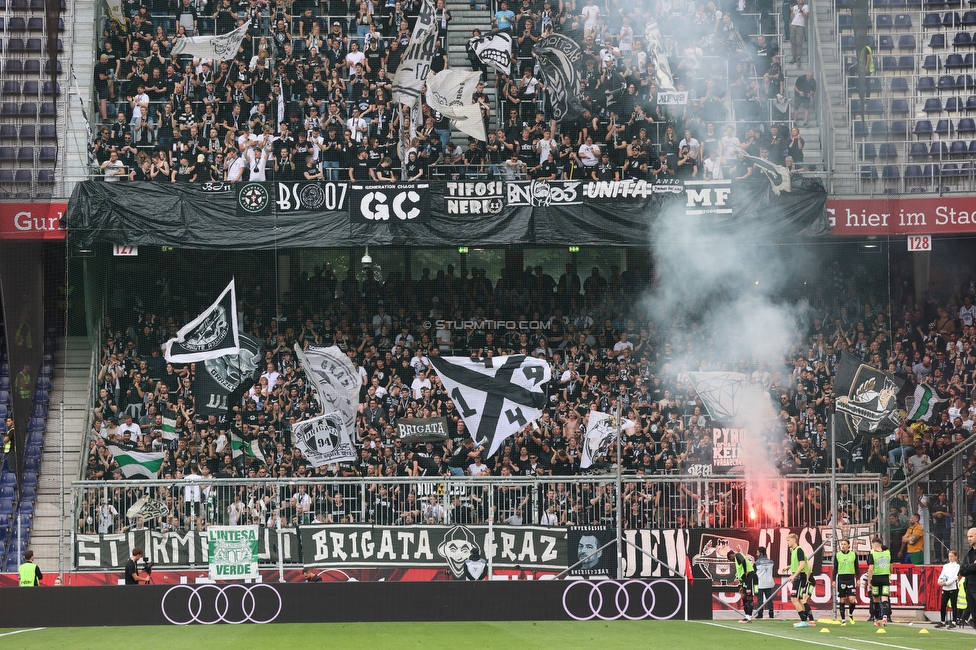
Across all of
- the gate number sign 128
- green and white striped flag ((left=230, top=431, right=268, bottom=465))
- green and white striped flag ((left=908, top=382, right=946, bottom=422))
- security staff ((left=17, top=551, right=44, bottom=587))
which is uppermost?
the gate number sign 128

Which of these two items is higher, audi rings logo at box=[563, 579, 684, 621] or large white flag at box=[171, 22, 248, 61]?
large white flag at box=[171, 22, 248, 61]

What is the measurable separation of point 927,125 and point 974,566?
11.3m

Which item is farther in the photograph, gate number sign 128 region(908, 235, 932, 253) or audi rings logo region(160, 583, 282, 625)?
gate number sign 128 region(908, 235, 932, 253)

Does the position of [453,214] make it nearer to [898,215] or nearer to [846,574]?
[898,215]

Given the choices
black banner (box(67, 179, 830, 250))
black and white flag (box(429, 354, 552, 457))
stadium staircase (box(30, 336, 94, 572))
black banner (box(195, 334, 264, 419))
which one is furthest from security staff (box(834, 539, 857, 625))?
stadium staircase (box(30, 336, 94, 572))

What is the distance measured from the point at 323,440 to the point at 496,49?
8.91 metres

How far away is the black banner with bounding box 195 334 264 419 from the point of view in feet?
81.9

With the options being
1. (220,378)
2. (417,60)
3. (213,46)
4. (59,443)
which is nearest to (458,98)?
(417,60)

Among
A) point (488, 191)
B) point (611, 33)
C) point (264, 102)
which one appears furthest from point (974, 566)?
point (264, 102)

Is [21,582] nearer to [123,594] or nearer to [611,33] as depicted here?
[123,594]

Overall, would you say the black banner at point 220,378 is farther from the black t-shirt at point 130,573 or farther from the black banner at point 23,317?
the black t-shirt at point 130,573

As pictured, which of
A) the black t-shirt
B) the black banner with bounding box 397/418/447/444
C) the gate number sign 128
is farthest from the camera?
the gate number sign 128

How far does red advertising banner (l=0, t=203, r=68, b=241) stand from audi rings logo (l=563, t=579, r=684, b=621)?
1265 cm

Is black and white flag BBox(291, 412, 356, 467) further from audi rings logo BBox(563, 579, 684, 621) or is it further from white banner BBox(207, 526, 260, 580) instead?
audi rings logo BBox(563, 579, 684, 621)
